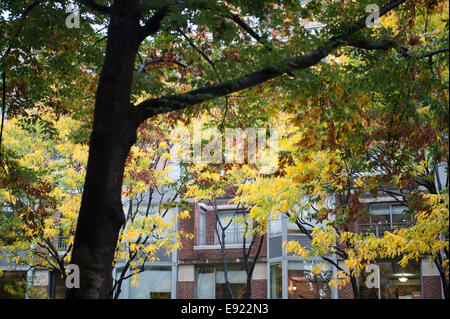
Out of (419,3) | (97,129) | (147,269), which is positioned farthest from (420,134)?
(147,269)

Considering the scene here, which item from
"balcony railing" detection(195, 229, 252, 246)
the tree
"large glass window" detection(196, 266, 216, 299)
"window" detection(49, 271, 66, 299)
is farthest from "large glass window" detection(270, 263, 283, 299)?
the tree

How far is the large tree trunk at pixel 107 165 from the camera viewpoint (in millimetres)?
7832

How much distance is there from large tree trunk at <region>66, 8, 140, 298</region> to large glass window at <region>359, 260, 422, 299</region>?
68.2 ft

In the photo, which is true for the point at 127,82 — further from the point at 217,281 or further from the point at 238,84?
the point at 217,281

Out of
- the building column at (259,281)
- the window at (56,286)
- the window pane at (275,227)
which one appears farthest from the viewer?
the window at (56,286)

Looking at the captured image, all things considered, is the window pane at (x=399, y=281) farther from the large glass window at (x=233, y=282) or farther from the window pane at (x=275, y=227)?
the large glass window at (x=233, y=282)

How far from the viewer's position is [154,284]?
30.6m

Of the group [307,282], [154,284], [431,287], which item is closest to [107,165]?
[307,282]

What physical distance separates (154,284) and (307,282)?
28.5 ft

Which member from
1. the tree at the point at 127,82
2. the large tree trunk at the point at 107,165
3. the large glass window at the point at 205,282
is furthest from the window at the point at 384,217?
the large tree trunk at the point at 107,165

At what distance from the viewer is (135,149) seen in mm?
20344

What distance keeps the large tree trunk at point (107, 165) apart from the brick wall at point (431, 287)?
70.1 ft

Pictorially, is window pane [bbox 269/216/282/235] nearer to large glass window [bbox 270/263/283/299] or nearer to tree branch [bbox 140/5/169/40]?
large glass window [bbox 270/263/283/299]
